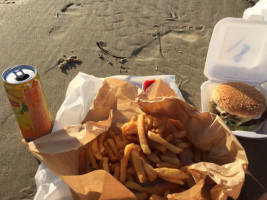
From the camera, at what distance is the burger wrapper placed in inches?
52.9

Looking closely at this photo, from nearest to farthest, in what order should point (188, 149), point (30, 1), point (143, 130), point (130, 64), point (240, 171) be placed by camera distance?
point (240, 171)
point (143, 130)
point (188, 149)
point (130, 64)
point (30, 1)

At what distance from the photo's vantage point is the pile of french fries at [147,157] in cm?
146

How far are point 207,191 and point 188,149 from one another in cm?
29

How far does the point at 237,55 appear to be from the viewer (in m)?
2.27

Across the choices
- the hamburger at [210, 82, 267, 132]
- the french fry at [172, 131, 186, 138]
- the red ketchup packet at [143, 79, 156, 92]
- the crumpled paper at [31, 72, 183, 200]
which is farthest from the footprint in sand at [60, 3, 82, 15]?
the french fry at [172, 131, 186, 138]

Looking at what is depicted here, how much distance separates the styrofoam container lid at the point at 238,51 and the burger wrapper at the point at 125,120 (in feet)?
2.07

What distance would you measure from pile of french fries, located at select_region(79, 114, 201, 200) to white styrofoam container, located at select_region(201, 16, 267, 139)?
649 millimetres

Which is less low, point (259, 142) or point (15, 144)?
point (15, 144)

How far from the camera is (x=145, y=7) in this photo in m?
3.76

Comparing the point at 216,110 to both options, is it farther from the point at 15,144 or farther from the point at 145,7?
the point at 145,7

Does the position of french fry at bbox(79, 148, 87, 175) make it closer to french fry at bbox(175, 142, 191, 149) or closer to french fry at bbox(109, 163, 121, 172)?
french fry at bbox(109, 163, 121, 172)

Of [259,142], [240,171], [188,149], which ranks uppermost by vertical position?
[240,171]

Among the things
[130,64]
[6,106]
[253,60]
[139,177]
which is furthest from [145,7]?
[139,177]

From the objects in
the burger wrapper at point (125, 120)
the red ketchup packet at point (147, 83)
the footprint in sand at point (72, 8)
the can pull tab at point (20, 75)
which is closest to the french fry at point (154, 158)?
the burger wrapper at point (125, 120)
